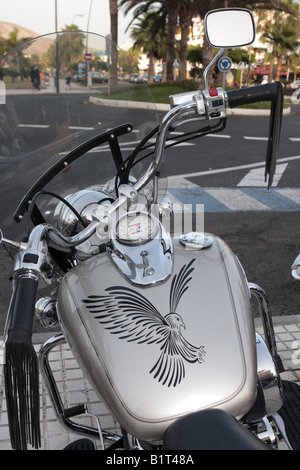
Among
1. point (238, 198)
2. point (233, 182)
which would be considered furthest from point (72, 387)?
point (233, 182)

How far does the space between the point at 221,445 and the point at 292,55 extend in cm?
5103

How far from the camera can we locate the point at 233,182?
24.9 feet

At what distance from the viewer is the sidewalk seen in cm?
234

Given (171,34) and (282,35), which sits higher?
(282,35)

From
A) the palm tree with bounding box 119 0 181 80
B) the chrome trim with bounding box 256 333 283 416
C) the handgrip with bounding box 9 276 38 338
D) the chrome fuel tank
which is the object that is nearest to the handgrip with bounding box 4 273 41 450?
the handgrip with bounding box 9 276 38 338

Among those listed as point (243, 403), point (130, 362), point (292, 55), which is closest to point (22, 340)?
point (130, 362)

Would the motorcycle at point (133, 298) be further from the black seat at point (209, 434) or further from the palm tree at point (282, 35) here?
the palm tree at point (282, 35)

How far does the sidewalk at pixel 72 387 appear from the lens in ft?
7.68

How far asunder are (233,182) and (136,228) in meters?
6.32

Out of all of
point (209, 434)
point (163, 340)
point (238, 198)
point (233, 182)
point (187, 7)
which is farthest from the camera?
point (187, 7)

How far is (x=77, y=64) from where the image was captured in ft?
7.33

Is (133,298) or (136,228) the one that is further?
(136,228)

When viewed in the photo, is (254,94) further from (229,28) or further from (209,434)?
(209,434)

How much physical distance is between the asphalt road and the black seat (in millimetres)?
1260
